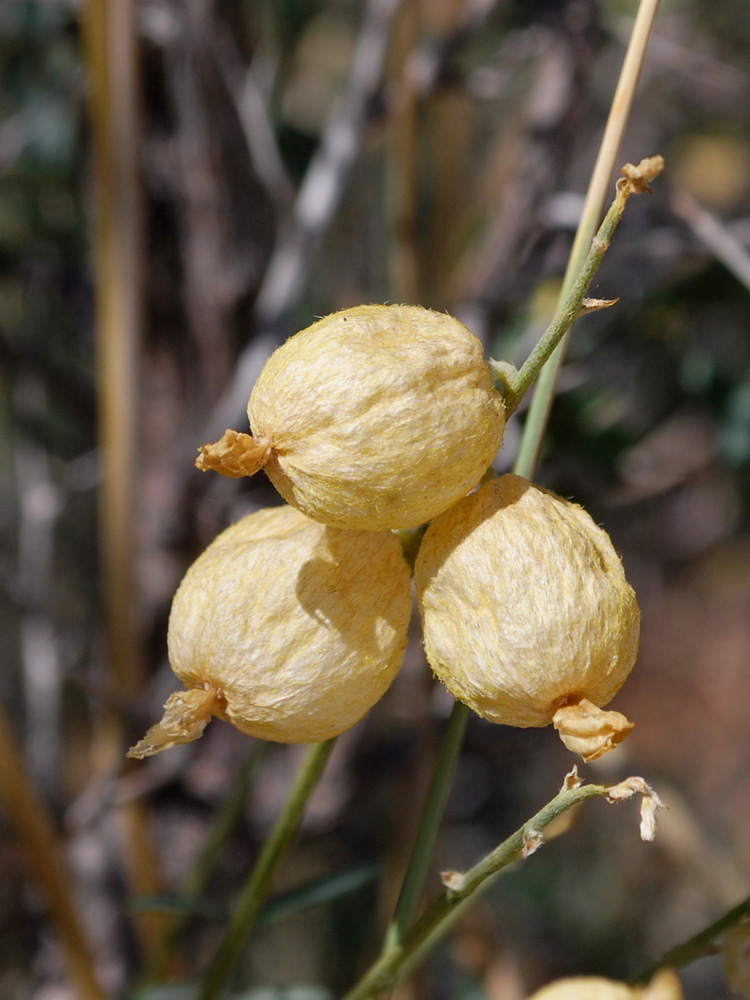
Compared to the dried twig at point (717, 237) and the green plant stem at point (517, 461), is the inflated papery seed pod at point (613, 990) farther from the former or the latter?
the dried twig at point (717, 237)

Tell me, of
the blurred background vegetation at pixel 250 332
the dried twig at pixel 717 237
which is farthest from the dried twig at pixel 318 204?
the dried twig at pixel 717 237

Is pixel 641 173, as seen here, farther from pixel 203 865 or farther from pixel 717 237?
pixel 203 865

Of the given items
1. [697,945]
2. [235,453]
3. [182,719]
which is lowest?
[697,945]

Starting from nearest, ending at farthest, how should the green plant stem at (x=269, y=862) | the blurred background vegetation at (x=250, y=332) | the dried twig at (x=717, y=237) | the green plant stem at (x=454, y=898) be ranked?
the green plant stem at (x=454, y=898) < the green plant stem at (x=269, y=862) < the dried twig at (x=717, y=237) < the blurred background vegetation at (x=250, y=332)

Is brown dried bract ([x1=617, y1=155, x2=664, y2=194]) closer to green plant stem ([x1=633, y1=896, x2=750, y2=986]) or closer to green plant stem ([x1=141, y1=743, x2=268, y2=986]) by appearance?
green plant stem ([x1=633, y1=896, x2=750, y2=986])

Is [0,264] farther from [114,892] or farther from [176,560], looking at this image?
[114,892]

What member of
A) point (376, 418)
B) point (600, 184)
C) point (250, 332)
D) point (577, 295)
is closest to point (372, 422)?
point (376, 418)

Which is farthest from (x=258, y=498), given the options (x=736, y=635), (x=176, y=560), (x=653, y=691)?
(x=736, y=635)
